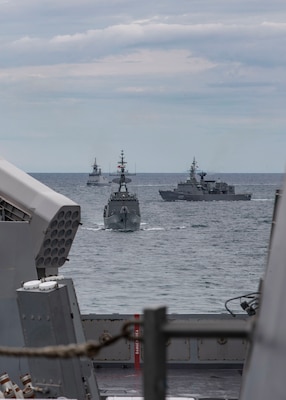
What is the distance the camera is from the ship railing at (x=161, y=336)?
256cm

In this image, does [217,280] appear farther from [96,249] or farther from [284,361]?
[284,361]

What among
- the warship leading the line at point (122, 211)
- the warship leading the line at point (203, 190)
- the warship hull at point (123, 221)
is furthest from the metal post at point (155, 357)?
the warship leading the line at point (203, 190)

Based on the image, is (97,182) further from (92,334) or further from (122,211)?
(92,334)

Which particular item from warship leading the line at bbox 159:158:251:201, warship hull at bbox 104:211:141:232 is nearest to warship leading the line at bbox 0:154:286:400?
warship hull at bbox 104:211:141:232

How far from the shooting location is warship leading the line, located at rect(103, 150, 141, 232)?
81.2 meters

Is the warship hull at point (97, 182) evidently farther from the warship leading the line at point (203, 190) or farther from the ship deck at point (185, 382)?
the ship deck at point (185, 382)

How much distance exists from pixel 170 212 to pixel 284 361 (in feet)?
410

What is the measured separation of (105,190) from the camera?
182 m

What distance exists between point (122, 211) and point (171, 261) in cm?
1068

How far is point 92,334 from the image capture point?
15.4m

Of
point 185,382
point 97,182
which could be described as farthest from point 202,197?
point 185,382

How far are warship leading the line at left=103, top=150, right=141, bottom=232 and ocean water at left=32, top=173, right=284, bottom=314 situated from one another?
3.70ft

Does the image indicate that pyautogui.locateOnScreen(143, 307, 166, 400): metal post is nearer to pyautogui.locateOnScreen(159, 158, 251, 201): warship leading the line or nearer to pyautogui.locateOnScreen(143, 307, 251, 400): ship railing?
pyautogui.locateOnScreen(143, 307, 251, 400): ship railing

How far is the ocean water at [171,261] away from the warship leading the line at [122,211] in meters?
1.13
